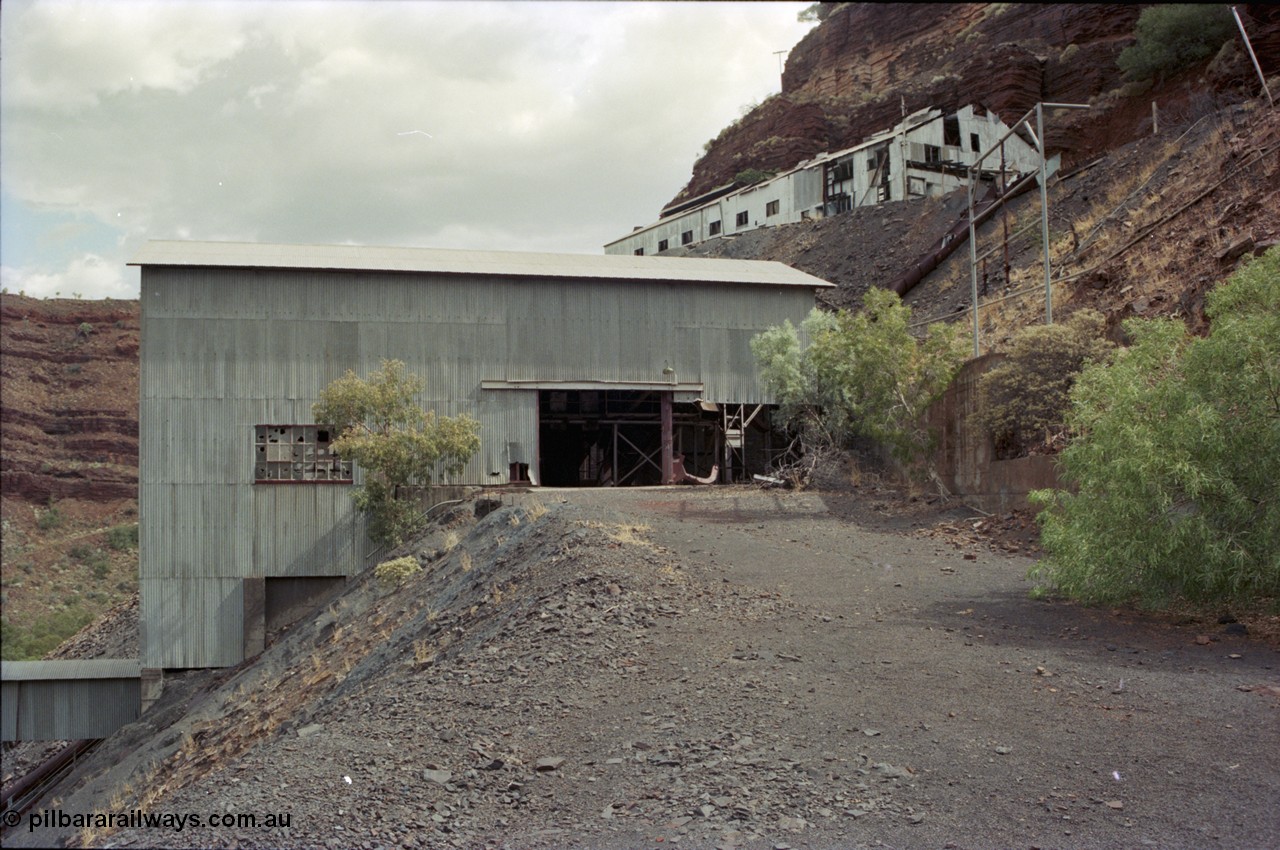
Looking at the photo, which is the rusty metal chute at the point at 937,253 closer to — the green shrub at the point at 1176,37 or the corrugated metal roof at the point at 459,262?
the green shrub at the point at 1176,37

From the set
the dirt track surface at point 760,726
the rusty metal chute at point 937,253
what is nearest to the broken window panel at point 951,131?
the rusty metal chute at point 937,253

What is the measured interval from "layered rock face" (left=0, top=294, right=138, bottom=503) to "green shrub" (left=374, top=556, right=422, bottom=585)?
47678mm

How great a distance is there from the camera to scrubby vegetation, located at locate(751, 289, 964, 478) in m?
25.2

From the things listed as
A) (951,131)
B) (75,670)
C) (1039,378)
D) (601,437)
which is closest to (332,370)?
(75,670)

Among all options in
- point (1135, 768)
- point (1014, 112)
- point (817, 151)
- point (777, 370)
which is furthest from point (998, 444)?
point (817, 151)

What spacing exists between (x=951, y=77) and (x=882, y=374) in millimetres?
49465

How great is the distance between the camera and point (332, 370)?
29.9m

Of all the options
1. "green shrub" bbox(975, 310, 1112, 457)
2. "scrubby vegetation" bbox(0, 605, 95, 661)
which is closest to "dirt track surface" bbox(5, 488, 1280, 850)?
"green shrub" bbox(975, 310, 1112, 457)

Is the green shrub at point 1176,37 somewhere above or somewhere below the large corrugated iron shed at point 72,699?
above

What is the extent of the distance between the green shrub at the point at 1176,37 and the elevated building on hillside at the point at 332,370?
3037cm

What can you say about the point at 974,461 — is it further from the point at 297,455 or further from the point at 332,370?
the point at 297,455

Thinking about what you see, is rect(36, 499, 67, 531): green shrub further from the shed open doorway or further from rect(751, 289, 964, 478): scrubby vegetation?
rect(751, 289, 964, 478): scrubby vegetation

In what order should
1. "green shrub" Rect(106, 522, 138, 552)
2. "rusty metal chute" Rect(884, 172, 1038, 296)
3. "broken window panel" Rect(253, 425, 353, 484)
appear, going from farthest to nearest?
"green shrub" Rect(106, 522, 138, 552), "rusty metal chute" Rect(884, 172, 1038, 296), "broken window panel" Rect(253, 425, 353, 484)

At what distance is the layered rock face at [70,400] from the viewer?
219ft
